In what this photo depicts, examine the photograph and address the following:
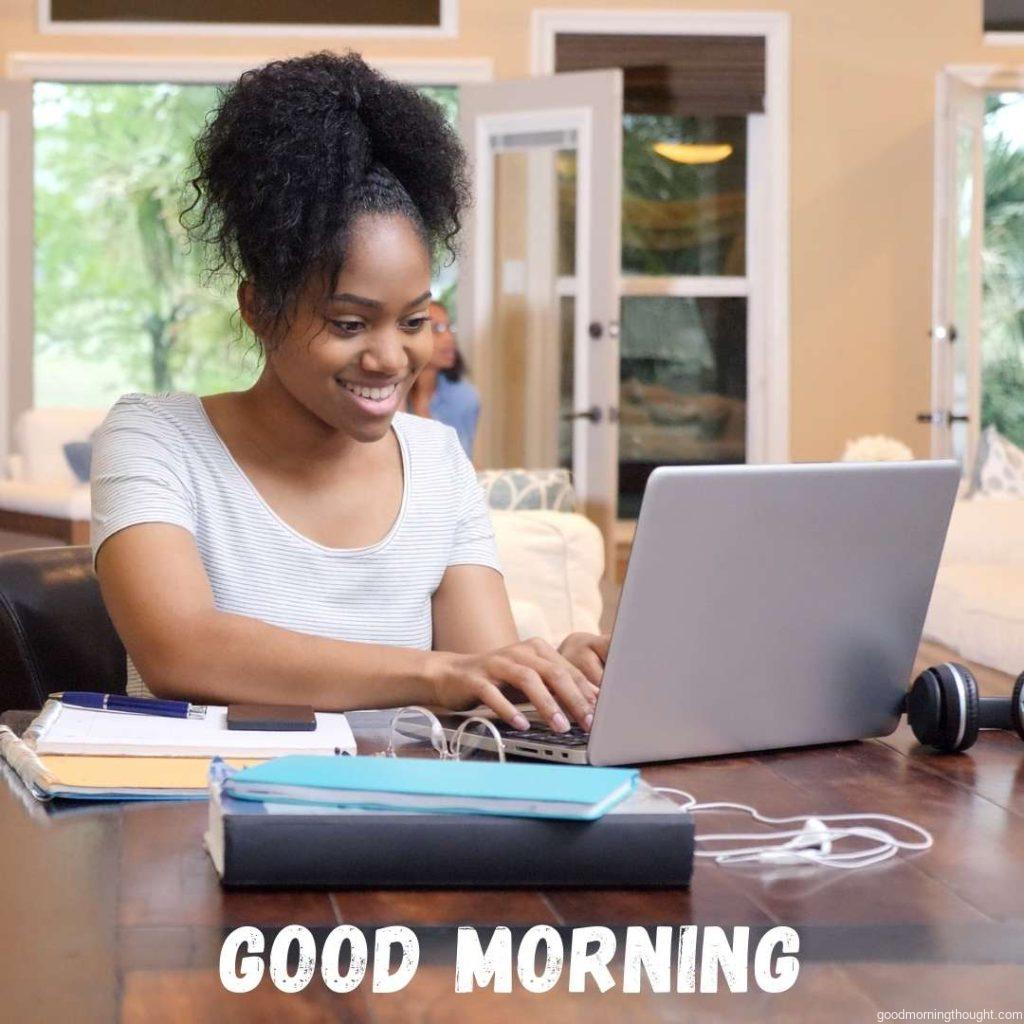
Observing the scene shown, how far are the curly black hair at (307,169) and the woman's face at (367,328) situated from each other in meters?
0.02

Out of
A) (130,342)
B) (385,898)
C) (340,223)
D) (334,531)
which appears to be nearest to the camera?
(385,898)

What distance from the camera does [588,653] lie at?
4.69 ft

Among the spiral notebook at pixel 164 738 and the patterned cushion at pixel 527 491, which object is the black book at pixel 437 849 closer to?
the spiral notebook at pixel 164 738

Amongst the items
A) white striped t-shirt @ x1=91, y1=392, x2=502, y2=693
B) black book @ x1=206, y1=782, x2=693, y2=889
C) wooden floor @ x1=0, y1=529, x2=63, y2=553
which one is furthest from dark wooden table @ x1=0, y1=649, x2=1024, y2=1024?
wooden floor @ x1=0, y1=529, x2=63, y2=553

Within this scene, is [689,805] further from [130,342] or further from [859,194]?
[130,342]

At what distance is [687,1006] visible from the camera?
776 mm

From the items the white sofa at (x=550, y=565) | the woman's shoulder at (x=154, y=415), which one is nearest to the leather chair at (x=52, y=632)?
the woman's shoulder at (x=154, y=415)

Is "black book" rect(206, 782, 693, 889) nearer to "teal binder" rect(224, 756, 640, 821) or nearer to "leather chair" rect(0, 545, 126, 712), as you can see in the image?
"teal binder" rect(224, 756, 640, 821)

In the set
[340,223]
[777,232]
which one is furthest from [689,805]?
[777,232]

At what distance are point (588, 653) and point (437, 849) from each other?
525 millimetres

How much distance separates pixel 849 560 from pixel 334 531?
2.00ft

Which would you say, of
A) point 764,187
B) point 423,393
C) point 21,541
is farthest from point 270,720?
point 764,187

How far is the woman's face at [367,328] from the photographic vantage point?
1526 mm

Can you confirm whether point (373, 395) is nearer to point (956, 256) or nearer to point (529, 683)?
point (529, 683)
